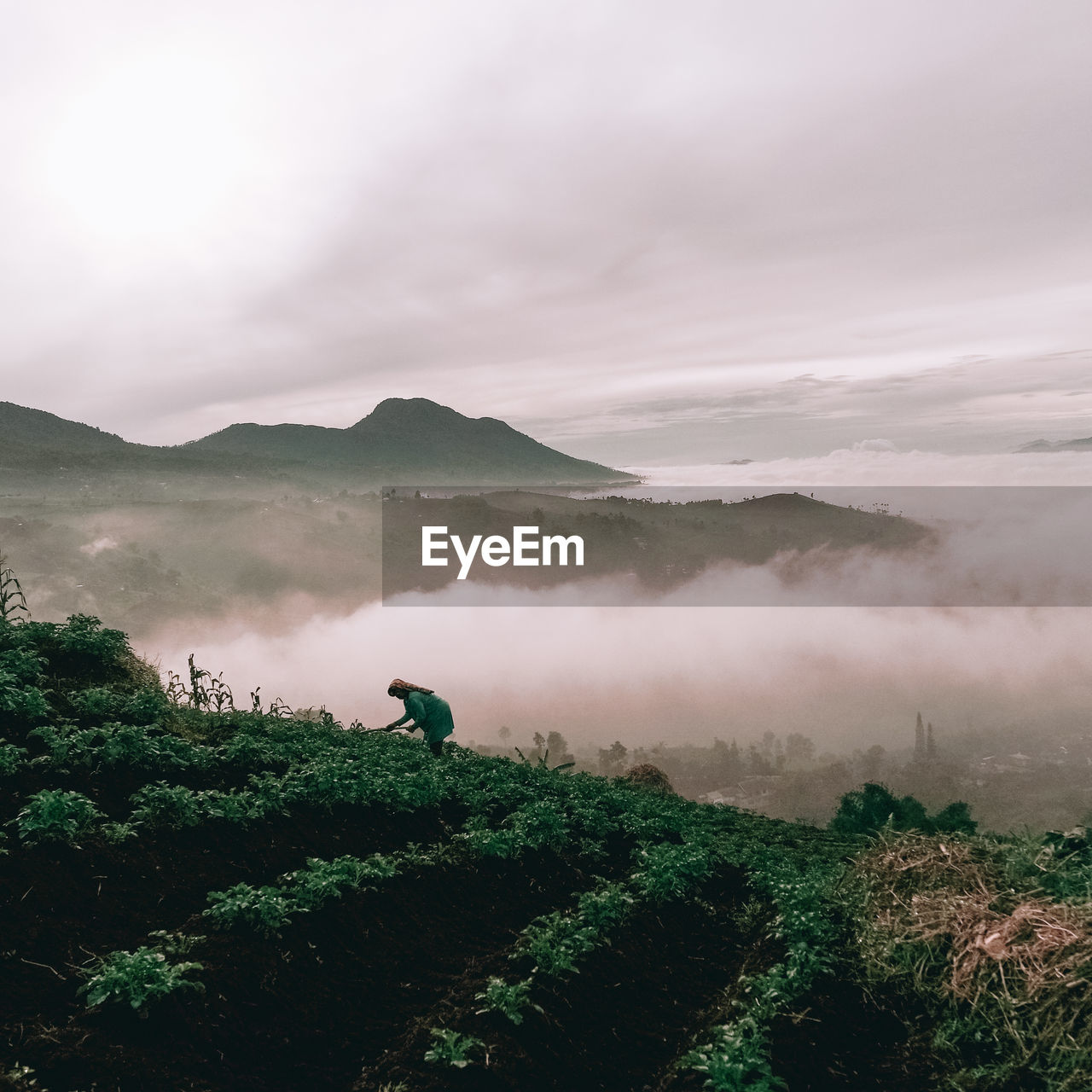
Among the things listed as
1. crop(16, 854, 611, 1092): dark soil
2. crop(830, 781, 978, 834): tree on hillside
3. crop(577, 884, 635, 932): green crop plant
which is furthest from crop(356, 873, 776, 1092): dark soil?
crop(830, 781, 978, 834): tree on hillside

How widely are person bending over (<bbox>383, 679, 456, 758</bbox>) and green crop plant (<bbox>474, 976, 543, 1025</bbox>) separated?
8.15 m

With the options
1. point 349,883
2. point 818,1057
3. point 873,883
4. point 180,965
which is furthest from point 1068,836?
point 180,965

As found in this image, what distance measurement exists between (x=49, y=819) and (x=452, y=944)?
3488 millimetres

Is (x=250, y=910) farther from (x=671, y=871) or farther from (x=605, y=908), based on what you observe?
(x=671, y=871)

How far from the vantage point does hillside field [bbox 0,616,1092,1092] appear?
4.97m

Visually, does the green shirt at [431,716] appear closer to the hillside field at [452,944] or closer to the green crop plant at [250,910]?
the hillside field at [452,944]

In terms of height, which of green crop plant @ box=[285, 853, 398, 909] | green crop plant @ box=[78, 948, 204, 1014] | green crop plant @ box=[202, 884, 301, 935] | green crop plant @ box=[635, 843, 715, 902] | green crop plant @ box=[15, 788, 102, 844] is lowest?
green crop plant @ box=[635, 843, 715, 902]

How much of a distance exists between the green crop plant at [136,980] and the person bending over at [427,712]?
834 cm

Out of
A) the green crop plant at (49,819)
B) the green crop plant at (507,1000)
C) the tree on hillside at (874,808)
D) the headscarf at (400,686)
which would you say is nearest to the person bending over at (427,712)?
the headscarf at (400,686)

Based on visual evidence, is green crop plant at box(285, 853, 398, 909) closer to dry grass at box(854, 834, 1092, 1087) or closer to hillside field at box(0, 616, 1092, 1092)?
hillside field at box(0, 616, 1092, 1092)

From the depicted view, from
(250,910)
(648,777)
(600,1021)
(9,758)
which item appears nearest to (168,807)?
(9,758)

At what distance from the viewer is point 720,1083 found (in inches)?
190

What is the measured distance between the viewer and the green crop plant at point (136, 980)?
15.9 ft

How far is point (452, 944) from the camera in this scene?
677 centimetres
